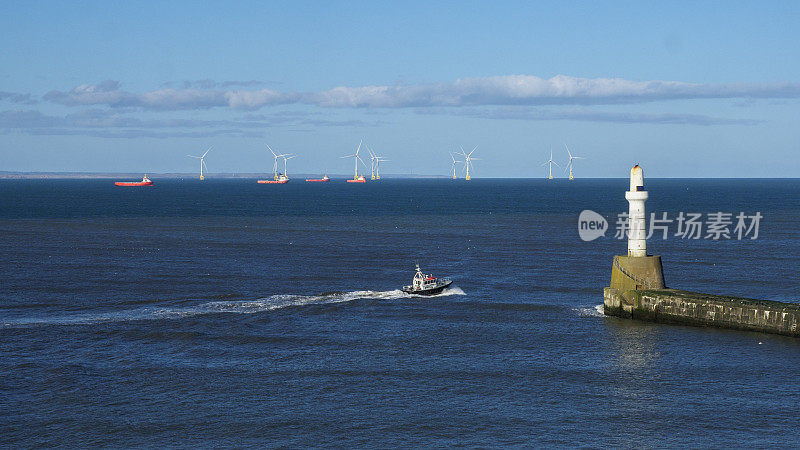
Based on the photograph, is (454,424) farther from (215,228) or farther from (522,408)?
(215,228)

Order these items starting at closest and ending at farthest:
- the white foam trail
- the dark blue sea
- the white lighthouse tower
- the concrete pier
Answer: the dark blue sea
the concrete pier
the white foam trail
the white lighthouse tower

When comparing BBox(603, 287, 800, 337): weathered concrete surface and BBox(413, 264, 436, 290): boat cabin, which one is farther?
BBox(413, 264, 436, 290): boat cabin

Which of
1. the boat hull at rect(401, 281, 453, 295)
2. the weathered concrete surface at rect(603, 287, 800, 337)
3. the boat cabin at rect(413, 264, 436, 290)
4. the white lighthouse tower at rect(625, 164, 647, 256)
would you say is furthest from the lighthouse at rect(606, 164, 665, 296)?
the boat cabin at rect(413, 264, 436, 290)

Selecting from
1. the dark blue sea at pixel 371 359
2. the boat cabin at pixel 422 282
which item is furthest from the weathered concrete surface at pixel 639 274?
the boat cabin at pixel 422 282

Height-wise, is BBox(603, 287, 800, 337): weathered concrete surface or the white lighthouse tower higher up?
the white lighthouse tower

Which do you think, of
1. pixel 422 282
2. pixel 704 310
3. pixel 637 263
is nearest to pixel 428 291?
pixel 422 282

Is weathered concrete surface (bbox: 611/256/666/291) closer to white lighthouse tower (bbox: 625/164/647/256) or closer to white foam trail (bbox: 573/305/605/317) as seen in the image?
white lighthouse tower (bbox: 625/164/647/256)

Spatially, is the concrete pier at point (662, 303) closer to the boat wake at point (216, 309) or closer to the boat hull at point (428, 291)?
the boat hull at point (428, 291)

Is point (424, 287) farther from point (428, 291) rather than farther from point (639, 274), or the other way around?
point (639, 274)
